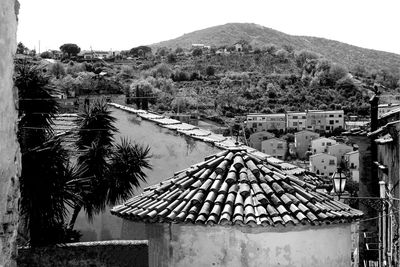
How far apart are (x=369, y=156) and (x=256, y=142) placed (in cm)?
5572

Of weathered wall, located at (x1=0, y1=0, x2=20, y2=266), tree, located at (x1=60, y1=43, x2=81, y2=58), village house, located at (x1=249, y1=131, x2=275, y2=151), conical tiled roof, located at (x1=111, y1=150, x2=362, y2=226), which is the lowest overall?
village house, located at (x1=249, y1=131, x2=275, y2=151)

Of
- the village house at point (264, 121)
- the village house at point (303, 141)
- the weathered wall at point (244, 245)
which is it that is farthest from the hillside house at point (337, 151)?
the weathered wall at point (244, 245)

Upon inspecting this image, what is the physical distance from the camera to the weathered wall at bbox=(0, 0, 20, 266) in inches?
242

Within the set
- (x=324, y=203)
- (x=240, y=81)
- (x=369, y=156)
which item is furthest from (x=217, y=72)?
(x=324, y=203)

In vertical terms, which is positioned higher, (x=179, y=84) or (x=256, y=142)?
(x=179, y=84)

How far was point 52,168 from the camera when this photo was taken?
18.7m

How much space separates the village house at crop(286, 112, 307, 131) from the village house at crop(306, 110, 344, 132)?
0.71m

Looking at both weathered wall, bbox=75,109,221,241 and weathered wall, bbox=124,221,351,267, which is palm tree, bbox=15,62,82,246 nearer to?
weathered wall, bbox=75,109,221,241

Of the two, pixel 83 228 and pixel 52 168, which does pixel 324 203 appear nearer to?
pixel 52 168

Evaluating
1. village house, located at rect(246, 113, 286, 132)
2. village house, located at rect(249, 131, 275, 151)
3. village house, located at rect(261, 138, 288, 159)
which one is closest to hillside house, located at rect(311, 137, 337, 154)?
village house, located at rect(261, 138, 288, 159)

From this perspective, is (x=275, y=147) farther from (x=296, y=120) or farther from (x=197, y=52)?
(x=197, y=52)

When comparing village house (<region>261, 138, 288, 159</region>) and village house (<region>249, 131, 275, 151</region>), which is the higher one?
village house (<region>249, 131, 275, 151</region>)

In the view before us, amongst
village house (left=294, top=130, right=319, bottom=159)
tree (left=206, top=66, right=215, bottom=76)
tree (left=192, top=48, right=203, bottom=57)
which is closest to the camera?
village house (left=294, top=130, right=319, bottom=159)

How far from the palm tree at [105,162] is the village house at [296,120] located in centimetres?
6537
